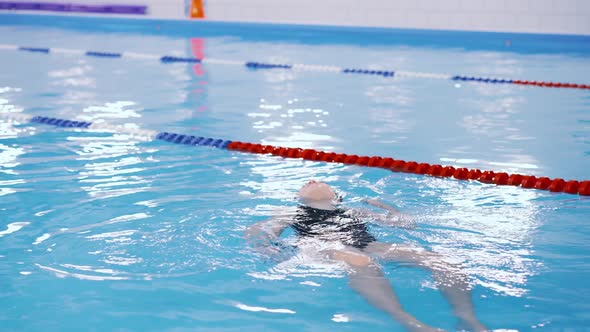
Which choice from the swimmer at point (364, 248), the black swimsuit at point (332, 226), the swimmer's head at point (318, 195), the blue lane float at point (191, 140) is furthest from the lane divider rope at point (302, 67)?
the black swimsuit at point (332, 226)

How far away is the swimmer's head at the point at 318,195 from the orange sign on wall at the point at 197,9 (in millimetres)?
14288

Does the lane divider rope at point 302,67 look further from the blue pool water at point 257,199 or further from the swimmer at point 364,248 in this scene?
the swimmer at point 364,248

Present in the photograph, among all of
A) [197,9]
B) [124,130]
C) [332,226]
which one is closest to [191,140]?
[124,130]

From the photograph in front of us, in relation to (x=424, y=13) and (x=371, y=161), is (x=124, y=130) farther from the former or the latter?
(x=424, y=13)

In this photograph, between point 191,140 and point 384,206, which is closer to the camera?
point 384,206

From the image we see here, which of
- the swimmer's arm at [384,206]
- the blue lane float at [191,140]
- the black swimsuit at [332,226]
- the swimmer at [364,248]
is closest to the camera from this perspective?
the swimmer at [364,248]

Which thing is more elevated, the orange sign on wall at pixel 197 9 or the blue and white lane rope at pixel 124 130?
the orange sign on wall at pixel 197 9

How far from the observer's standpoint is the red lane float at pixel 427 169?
4922 mm

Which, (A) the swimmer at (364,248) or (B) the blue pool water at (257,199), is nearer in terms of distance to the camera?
(A) the swimmer at (364,248)

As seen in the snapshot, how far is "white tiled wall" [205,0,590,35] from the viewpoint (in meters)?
14.5

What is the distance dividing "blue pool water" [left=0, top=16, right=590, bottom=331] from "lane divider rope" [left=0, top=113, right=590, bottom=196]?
0.11m

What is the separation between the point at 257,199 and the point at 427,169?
1.32 meters

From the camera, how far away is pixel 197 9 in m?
17.8

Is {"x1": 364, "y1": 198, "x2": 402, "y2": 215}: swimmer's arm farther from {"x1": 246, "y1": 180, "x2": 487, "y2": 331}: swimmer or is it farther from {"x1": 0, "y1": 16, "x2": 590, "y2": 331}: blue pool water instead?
{"x1": 0, "y1": 16, "x2": 590, "y2": 331}: blue pool water
